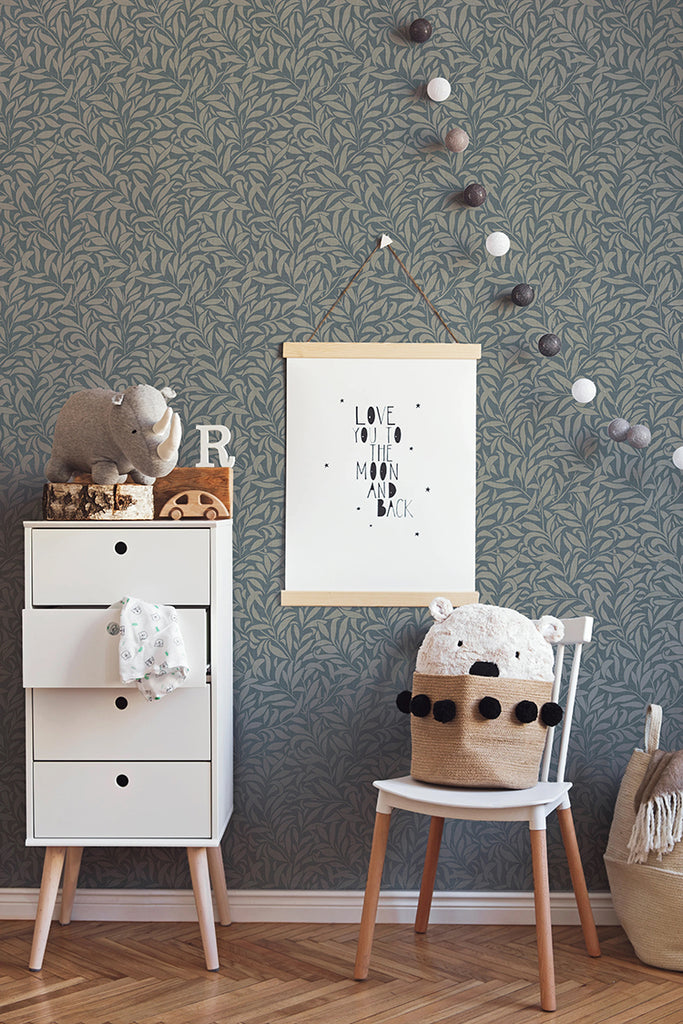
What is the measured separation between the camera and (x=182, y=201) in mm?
2318

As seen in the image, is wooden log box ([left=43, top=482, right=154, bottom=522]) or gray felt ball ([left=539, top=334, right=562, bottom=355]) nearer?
wooden log box ([left=43, top=482, right=154, bottom=522])

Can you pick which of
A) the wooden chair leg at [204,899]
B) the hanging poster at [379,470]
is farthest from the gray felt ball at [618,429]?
the wooden chair leg at [204,899]

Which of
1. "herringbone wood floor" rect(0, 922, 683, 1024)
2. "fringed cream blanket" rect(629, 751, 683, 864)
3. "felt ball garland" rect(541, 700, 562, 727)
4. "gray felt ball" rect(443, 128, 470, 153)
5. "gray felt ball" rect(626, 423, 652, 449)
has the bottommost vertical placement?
"herringbone wood floor" rect(0, 922, 683, 1024)

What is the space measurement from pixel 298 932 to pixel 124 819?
57cm

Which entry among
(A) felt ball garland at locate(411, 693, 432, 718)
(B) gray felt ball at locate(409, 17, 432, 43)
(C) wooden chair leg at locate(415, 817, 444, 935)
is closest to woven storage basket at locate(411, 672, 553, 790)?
(A) felt ball garland at locate(411, 693, 432, 718)

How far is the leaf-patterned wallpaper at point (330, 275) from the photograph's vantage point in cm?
231

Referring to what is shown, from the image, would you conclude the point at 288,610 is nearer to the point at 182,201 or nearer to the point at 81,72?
the point at 182,201

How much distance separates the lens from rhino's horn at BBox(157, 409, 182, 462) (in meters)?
→ 1.90

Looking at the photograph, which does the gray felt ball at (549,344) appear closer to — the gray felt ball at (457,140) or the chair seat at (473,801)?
the gray felt ball at (457,140)

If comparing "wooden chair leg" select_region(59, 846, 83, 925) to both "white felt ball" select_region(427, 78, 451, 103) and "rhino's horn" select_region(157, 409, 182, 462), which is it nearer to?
"rhino's horn" select_region(157, 409, 182, 462)

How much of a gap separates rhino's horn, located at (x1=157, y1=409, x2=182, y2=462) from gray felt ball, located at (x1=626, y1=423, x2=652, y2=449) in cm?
111

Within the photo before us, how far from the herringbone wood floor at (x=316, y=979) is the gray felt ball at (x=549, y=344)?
4.65 ft

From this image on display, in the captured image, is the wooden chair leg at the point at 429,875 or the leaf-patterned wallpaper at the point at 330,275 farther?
the leaf-patterned wallpaper at the point at 330,275

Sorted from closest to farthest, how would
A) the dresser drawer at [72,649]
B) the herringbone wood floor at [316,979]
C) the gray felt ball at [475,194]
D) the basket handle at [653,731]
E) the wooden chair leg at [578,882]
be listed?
1. the herringbone wood floor at [316,979]
2. the dresser drawer at [72,649]
3. the wooden chair leg at [578,882]
4. the basket handle at [653,731]
5. the gray felt ball at [475,194]
